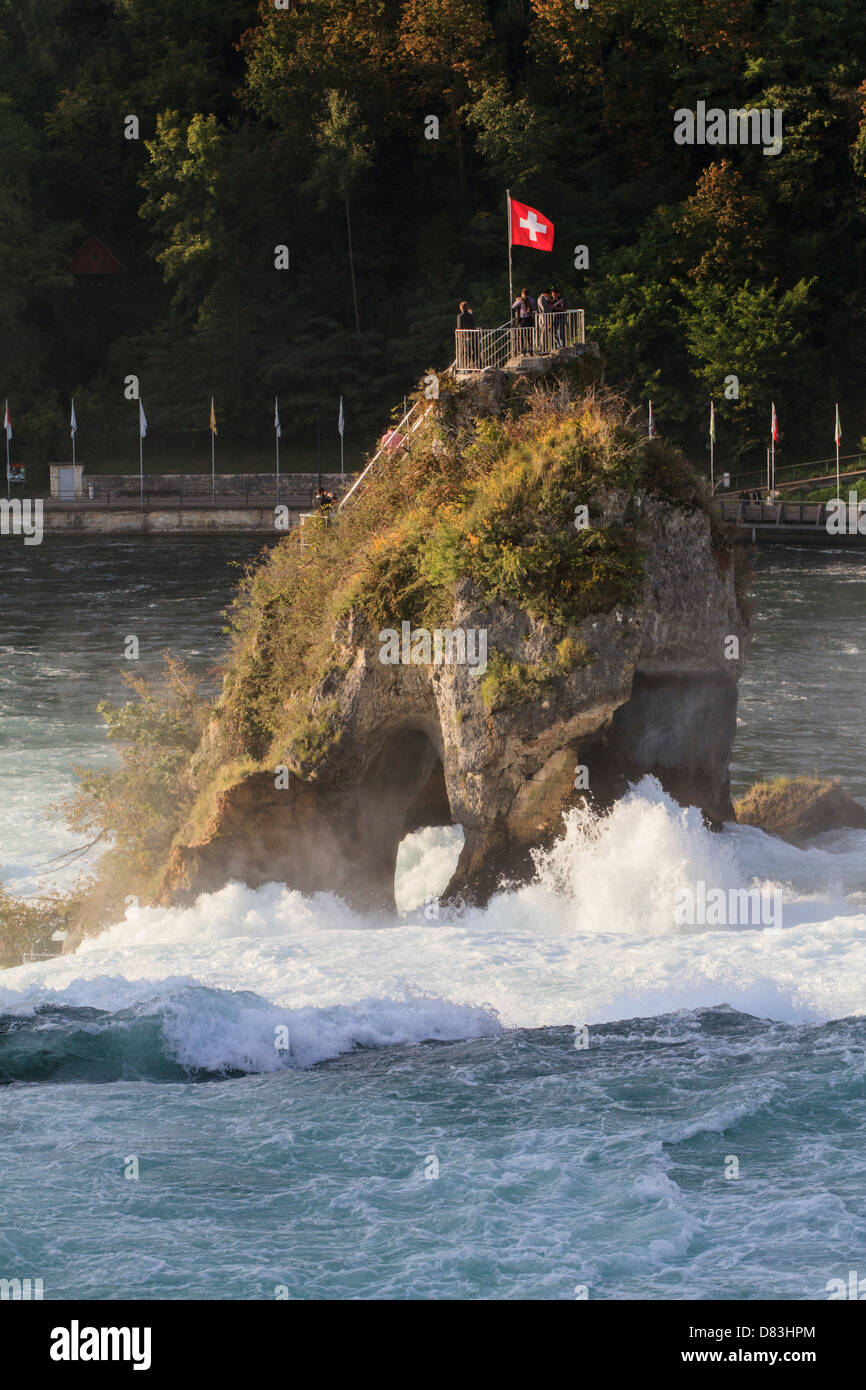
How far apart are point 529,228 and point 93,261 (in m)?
90.6

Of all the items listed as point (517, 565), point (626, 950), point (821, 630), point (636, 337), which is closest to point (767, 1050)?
point (626, 950)

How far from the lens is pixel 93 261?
122 metres

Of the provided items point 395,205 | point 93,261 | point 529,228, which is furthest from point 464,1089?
point 93,261

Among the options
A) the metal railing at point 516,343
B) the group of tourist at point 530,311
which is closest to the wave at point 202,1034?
the metal railing at point 516,343

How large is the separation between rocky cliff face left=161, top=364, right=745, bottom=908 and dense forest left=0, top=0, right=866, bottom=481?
71012 millimetres

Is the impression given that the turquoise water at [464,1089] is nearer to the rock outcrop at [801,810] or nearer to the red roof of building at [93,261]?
the rock outcrop at [801,810]

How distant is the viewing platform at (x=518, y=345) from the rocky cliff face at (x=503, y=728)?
4051mm

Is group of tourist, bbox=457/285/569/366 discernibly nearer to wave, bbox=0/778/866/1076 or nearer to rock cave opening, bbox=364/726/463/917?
rock cave opening, bbox=364/726/463/917

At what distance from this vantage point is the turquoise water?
68.2ft

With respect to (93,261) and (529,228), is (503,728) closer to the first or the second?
(529,228)

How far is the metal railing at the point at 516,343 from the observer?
1345 inches

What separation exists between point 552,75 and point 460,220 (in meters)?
11.0

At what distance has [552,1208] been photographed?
Result: 21.7 metres
